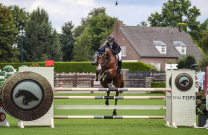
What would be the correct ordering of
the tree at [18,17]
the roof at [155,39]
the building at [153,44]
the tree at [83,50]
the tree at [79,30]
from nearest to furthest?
the building at [153,44], the roof at [155,39], the tree at [83,50], the tree at [18,17], the tree at [79,30]

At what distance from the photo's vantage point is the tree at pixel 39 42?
56500mm

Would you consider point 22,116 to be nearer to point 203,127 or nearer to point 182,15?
point 203,127

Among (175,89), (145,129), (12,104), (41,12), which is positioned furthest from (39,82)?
(41,12)

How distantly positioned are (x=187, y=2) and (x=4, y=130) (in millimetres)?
67283

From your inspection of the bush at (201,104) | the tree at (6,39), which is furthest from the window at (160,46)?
the bush at (201,104)

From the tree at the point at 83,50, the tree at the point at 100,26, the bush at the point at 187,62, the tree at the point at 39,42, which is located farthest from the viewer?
the tree at the point at 100,26

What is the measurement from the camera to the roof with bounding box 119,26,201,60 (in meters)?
55.8

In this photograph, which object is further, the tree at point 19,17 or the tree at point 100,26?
the tree at point 100,26

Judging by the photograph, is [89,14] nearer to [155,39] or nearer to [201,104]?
[155,39]

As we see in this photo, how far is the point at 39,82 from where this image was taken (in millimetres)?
8242

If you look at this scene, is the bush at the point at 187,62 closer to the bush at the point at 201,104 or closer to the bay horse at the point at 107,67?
the bay horse at the point at 107,67

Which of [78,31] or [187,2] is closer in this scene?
[187,2]

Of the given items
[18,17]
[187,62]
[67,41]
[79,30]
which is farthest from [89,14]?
[187,62]

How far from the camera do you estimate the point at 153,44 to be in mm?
57156
